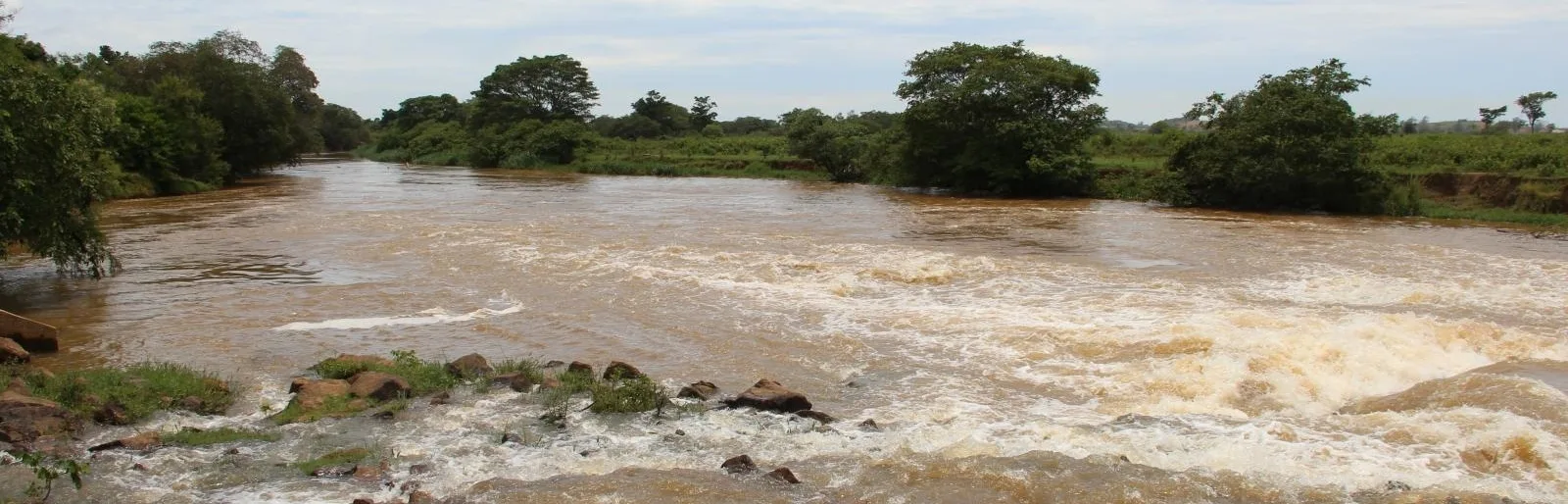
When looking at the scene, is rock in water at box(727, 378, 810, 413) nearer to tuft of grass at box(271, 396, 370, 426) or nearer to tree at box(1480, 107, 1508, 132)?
tuft of grass at box(271, 396, 370, 426)

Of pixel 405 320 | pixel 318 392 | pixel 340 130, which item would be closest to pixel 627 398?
pixel 318 392

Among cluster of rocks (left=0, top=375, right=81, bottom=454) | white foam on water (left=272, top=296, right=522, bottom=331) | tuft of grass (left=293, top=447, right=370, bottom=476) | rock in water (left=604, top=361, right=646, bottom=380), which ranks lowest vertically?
white foam on water (left=272, top=296, right=522, bottom=331)

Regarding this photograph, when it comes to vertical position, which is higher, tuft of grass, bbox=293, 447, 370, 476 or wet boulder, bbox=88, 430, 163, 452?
wet boulder, bbox=88, 430, 163, 452

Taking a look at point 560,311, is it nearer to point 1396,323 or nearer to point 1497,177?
point 1396,323

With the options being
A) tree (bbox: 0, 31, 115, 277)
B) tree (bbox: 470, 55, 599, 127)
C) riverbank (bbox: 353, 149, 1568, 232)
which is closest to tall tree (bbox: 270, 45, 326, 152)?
tree (bbox: 470, 55, 599, 127)

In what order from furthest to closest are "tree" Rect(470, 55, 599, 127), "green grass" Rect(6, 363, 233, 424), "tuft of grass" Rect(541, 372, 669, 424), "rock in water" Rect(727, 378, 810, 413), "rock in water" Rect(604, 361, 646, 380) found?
"tree" Rect(470, 55, 599, 127) < "rock in water" Rect(604, 361, 646, 380) < "rock in water" Rect(727, 378, 810, 413) < "tuft of grass" Rect(541, 372, 669, 424) < "green grass" Rect(6, 363, 233, 424)

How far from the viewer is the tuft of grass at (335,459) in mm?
6699

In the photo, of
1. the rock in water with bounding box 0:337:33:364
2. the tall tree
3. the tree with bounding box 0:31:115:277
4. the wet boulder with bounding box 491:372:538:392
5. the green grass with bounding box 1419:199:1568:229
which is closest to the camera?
the wet boulder with bounding box 491:372:538:392

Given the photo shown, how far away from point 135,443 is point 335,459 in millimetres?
1402

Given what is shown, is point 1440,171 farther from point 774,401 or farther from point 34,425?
point 34,425

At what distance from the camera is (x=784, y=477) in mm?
6508

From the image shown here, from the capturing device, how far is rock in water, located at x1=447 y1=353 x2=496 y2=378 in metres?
9.16

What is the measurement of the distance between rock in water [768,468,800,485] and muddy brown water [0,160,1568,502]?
0.37 feet

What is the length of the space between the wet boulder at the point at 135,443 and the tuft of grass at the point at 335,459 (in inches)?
44.0
